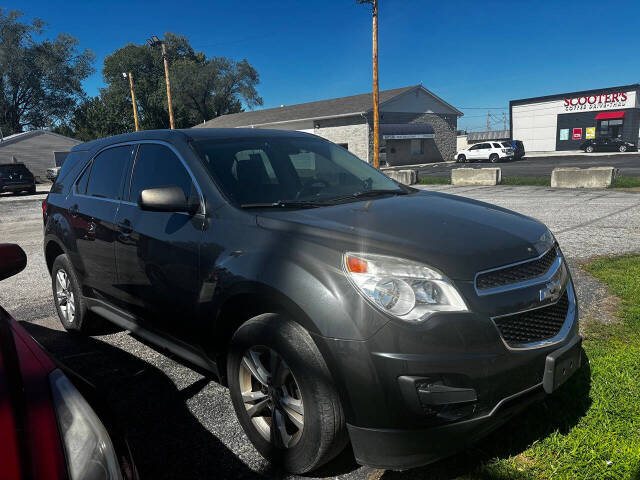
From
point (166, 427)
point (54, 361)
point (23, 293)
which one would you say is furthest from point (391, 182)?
point (23, 293)

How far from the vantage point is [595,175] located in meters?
15.5

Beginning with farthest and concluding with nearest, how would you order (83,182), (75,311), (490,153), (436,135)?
1. (436,135)
2. (490,153)
3. (75,311)
4. (83,182)

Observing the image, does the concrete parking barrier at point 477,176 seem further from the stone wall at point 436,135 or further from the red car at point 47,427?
the stone wall at point 436,135

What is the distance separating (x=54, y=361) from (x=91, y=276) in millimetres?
2374

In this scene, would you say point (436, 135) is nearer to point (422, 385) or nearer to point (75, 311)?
point (75, 311)

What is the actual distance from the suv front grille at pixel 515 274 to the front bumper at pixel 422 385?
16cm

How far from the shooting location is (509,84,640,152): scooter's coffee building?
4497 cm

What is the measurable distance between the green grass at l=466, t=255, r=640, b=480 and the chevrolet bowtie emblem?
2.63ft

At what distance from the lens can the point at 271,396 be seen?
96.1 inches

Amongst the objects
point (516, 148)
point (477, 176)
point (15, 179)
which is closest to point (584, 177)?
point (477, 176)

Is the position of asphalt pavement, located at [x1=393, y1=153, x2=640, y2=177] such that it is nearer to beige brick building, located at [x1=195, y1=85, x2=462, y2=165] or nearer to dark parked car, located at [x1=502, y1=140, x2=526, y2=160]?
dark parked car, located at [x1=502, y1=140, x2=526, y2=160]

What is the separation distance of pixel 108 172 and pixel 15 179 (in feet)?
77.6

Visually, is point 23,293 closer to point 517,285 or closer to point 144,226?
point 144,226

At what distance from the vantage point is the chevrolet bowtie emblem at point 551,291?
228cm
